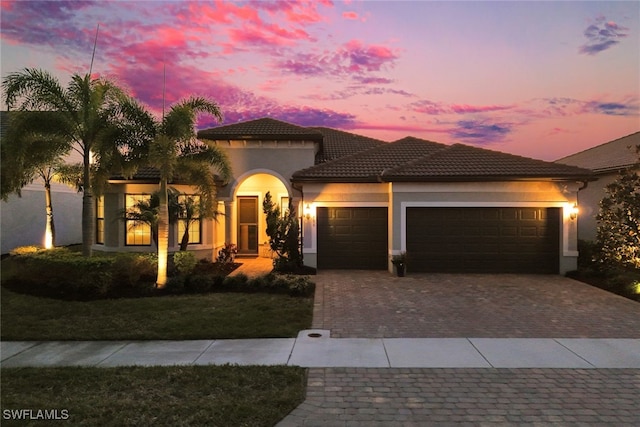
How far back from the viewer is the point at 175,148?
33.8 ft

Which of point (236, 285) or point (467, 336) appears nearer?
point (467, 336)

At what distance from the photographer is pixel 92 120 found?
1081 cm

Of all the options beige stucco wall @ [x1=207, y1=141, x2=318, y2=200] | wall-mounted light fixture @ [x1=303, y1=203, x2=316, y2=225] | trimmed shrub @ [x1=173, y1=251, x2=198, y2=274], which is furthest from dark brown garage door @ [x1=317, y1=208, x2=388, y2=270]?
A: trimmed shrub @ [x1=173, y1=251, x2=198, y2=274]

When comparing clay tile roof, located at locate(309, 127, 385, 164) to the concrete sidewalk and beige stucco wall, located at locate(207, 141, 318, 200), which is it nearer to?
beige stucco wall, located at locate(207, 141, 318, 200)

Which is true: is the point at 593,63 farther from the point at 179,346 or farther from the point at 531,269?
the point at 179,346

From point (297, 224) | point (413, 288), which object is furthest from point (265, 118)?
point (413, 288)

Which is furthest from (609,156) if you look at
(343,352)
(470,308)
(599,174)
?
(343,352)

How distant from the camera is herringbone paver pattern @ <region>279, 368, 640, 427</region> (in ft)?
13.4

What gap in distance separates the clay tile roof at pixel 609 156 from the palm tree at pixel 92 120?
659 inches

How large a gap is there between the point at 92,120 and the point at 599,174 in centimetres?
1919

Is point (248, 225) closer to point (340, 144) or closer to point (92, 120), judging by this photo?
point (340, 144)

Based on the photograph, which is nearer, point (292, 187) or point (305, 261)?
point (305, 261)

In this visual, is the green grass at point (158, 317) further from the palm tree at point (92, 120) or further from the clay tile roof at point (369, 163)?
the clay tile roof at point (369, 163)

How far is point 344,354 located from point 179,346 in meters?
2.82
